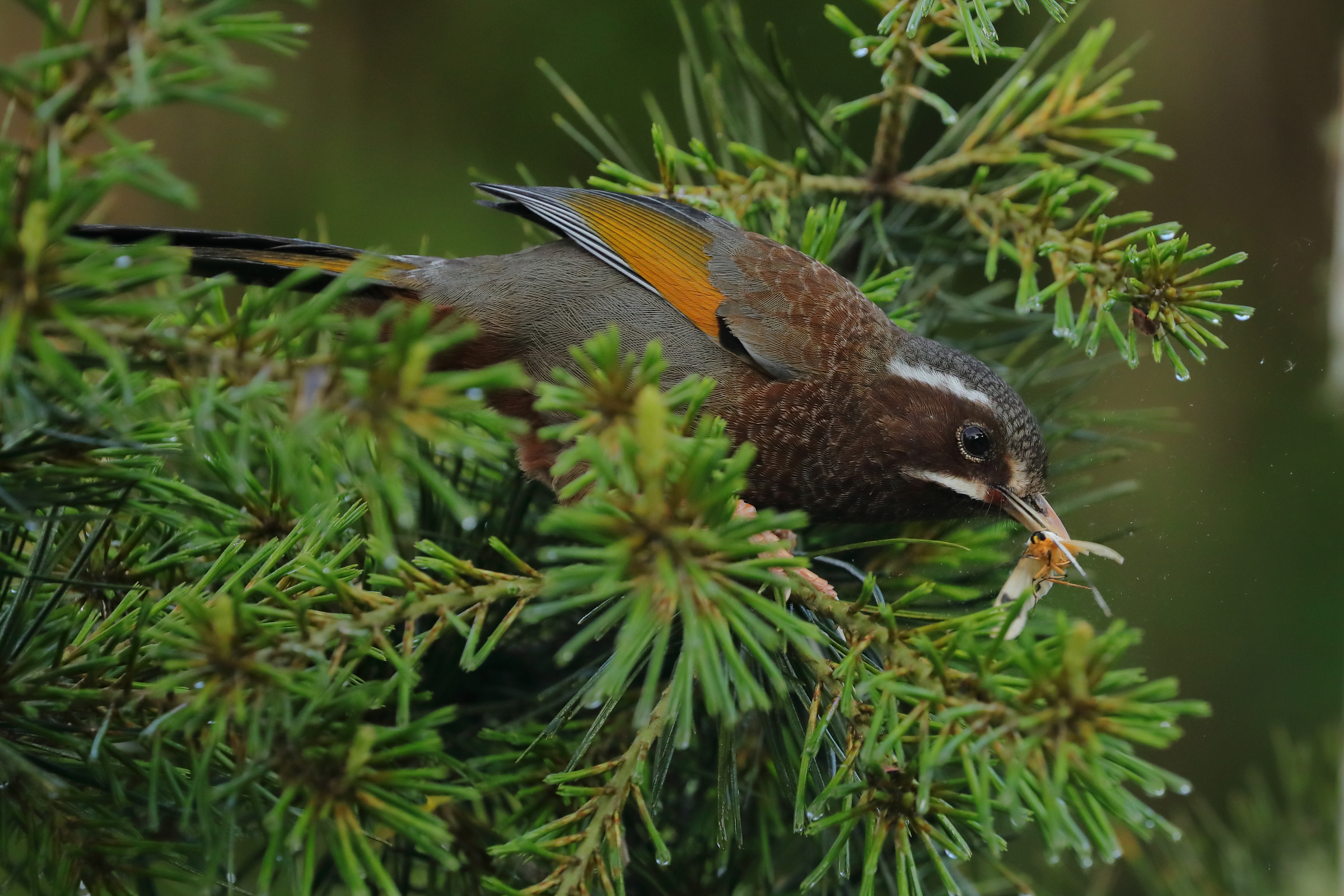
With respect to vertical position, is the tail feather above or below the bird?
below

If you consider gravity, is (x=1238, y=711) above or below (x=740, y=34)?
below

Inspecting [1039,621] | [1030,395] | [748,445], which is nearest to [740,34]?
[1030,395]

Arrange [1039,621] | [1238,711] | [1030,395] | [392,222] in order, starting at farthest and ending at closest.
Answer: [392,222] → [1238,711] → [1030,395] → [1039,621]

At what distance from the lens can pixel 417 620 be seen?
1.28 meters

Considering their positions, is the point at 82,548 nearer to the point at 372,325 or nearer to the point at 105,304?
the point at 105,304

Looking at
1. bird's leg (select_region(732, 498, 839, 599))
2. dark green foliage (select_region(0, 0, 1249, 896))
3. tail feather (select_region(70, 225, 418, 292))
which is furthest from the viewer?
tail feather (select_region(70, 225, 418, 292))

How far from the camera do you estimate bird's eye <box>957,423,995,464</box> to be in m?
2.00

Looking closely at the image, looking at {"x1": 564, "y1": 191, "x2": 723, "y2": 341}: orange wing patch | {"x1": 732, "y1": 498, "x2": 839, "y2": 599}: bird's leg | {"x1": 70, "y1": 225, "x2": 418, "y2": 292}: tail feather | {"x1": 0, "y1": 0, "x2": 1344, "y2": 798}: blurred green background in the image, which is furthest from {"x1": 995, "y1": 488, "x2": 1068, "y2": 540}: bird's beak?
{"x1": 70, "y1": 225, "x2": 418, "y2": 292}: tail feather

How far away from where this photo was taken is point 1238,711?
3.70 m

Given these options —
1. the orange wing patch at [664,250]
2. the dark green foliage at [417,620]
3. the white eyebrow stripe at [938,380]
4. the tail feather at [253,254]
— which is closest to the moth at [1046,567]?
the dark green foliage at [417,620]

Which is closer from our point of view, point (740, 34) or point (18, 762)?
point (18, 762)

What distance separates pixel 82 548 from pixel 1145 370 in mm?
1808

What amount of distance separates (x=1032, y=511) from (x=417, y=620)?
3.88 feet

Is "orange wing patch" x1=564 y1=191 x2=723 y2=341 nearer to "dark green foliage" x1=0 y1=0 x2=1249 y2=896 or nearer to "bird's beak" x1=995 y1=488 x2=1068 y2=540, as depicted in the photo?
"dark green foliage" x1=0 y1=0 x2=1249 y2=896
